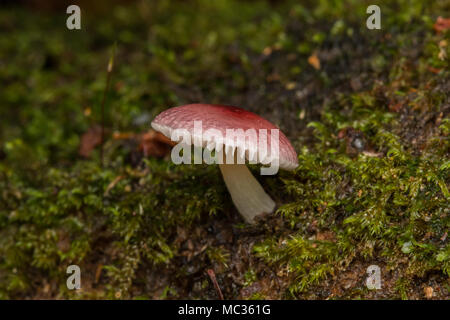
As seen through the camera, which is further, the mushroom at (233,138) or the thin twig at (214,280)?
the thin twig at (214,280)

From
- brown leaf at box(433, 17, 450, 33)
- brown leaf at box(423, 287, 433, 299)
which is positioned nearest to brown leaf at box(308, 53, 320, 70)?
brown leaf at box(433, 17, 450, 33)

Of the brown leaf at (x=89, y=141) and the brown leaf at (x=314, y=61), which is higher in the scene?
the brown leaf at (x=314, y=61)

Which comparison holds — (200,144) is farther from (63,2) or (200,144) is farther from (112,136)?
(63,2)

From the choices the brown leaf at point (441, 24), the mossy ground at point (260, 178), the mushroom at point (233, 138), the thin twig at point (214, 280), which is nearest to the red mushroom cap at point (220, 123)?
the mushroom at point (233, 138)

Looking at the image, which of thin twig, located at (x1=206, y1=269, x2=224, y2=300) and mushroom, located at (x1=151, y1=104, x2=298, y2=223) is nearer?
mushroom, located at (x1=151, y1=104, x2=298, y2=223)

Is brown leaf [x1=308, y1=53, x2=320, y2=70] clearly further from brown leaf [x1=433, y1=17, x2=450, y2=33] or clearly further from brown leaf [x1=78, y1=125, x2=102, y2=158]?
brown leaf [x1=78, y1=125, x2=102, y2=158]

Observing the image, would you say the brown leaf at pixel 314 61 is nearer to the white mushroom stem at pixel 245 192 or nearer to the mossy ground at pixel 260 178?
the mossy ground at pixel 260 178
